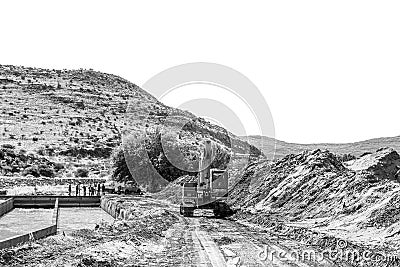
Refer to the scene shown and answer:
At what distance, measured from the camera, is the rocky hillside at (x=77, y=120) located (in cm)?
9281

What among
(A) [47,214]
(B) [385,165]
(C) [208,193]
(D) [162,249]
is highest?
(B) [385,165]

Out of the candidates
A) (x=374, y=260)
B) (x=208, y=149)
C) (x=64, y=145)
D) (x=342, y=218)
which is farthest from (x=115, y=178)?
(x=374, y=260)

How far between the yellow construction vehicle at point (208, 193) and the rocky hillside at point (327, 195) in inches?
80.0

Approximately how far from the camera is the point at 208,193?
3669cm

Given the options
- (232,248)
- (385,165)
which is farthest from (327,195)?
(232,248)

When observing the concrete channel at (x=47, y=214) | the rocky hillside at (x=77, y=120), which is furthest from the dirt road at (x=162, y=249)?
the rocky hillside at (x=77, y=120)

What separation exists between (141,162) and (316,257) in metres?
54.1

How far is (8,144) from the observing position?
95.6 meters

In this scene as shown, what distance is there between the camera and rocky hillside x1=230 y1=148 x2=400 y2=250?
2531cm

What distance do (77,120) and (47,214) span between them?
6995 cm

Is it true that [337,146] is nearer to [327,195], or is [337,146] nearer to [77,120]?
[77,120]

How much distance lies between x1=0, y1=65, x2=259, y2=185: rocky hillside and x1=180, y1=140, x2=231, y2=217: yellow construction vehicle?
3362cm

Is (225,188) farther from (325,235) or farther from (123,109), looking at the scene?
(123,109)

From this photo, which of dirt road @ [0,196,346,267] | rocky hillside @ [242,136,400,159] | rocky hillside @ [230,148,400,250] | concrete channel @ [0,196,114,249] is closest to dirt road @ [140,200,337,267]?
dirt road @ [0,196,346,267]
